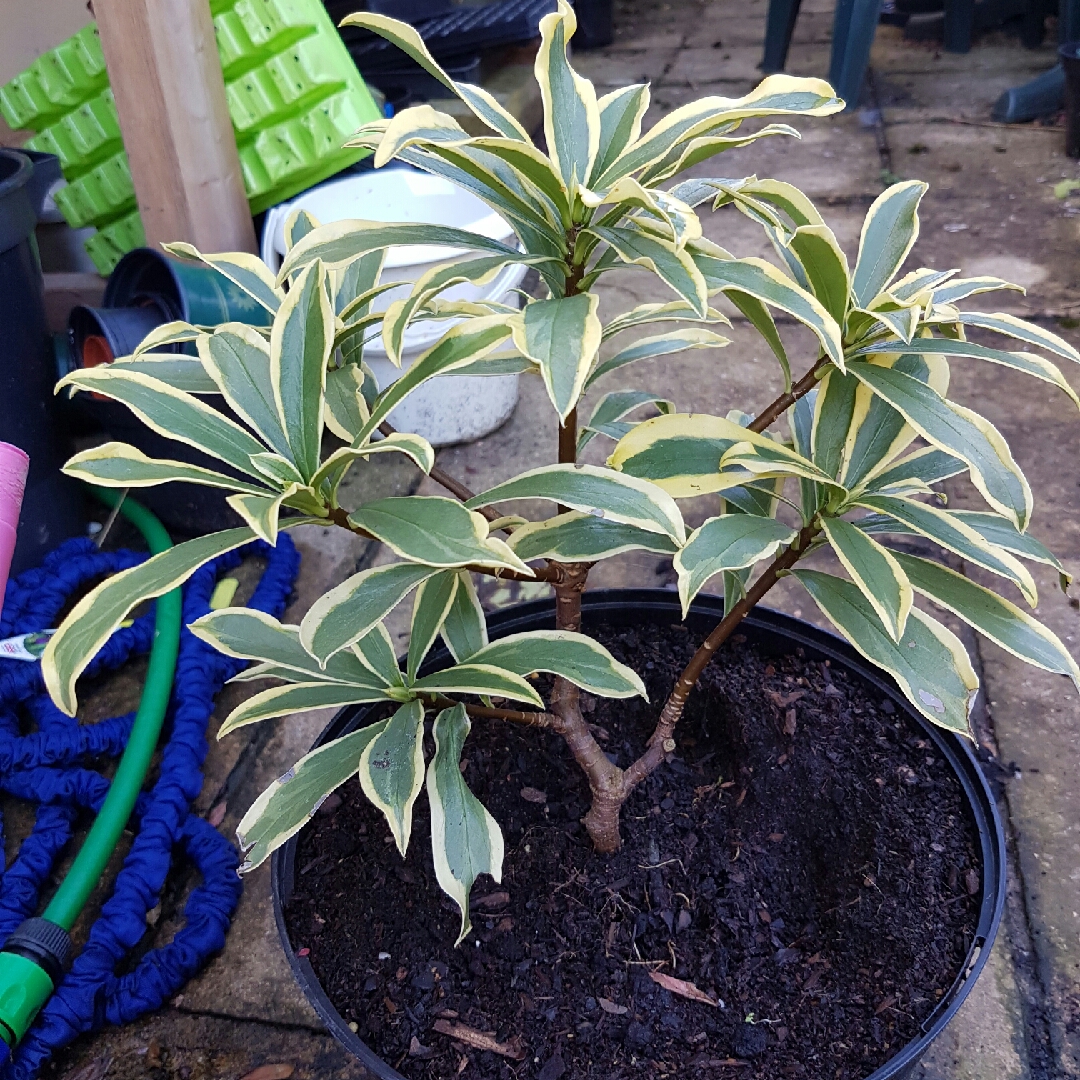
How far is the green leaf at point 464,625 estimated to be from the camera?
3.22ft

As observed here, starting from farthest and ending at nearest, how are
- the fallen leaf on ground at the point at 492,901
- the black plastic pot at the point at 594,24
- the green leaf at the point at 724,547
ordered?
the black plastic pot at the point at 594,24 < the fallen leaf on ground at the point at 492,901 < the green leaf at the point at 724,547

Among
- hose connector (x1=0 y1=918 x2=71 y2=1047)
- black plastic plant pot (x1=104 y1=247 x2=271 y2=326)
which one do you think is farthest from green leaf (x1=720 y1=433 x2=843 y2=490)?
black plastic plant pot (x1=104 y1=247 x2=271 y2=326)

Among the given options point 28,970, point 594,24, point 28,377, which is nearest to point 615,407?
point 28,970

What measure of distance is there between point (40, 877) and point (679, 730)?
90cm

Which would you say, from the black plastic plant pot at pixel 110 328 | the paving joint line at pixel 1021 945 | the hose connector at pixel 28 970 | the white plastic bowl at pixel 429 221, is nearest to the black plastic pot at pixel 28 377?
the black plastic plant pot at pixel 110 328

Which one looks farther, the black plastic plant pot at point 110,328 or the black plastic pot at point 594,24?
the black plastic pot at point 594,24

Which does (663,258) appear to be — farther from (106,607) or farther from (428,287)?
(106,607)

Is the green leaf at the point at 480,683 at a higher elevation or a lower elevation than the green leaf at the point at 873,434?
lower

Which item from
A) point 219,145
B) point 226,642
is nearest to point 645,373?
point 219,145

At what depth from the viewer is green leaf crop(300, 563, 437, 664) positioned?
0.68 metres

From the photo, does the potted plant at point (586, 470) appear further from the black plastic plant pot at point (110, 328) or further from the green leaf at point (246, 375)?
the black plastic plant pot at point (110, 328)

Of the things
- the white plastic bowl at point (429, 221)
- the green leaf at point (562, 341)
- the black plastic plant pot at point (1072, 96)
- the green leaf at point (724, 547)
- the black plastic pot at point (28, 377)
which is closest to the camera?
the green leaf at point (562, 341)

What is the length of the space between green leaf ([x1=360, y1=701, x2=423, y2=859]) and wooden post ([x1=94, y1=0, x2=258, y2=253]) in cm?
136

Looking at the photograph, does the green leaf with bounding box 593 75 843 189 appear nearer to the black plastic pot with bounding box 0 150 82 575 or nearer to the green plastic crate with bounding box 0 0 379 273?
the black plastic pot with bounding box 0 150 82 575
